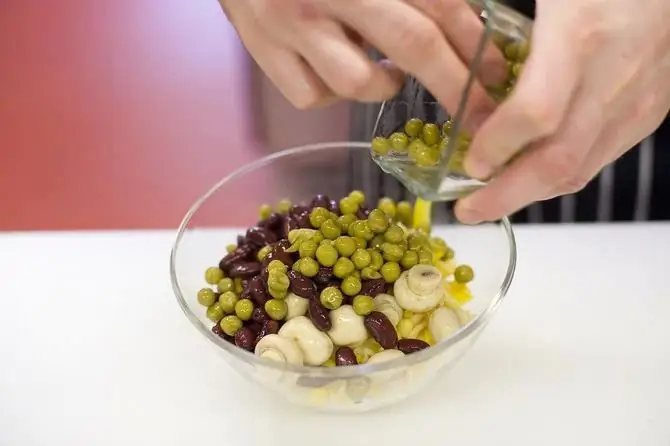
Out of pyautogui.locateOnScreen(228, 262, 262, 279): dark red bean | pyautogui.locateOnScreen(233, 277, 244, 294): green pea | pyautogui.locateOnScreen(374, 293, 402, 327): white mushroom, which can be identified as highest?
pyautogui.locateOnScreen(228, 262, 262, 279): dark red bean

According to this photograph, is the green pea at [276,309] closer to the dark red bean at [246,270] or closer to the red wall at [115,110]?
the dark red bean at [246,270]

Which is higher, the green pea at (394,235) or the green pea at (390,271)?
the green pea at (394,235)

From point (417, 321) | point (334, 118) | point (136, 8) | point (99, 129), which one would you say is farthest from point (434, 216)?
point (136, 8)

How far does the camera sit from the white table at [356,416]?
0.86 meters

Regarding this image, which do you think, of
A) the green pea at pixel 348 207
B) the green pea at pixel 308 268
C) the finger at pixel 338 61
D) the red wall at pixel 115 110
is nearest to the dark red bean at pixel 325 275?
the green pea at pixel 308 268

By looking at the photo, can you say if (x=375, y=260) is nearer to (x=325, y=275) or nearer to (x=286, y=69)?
(x=325, y=275)

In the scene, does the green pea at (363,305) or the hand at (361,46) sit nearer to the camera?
the hand at (361,46)

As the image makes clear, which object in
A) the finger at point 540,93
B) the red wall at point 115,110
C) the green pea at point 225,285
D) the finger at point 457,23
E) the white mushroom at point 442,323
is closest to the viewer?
the finger at point 540,93

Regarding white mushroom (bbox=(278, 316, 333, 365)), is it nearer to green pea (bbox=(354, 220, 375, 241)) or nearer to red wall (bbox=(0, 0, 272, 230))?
green pea (bbox=(354, 220, 375, 241))

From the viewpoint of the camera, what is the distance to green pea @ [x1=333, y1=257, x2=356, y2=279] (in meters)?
0.86

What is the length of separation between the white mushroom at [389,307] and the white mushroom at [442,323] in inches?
1.4

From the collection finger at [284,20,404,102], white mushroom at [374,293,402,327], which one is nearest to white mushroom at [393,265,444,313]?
white mushroom at [374,293,402,327]

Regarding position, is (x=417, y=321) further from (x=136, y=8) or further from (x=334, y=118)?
(x=136, y=8)

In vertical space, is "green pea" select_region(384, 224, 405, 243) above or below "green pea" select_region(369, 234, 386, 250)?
above
